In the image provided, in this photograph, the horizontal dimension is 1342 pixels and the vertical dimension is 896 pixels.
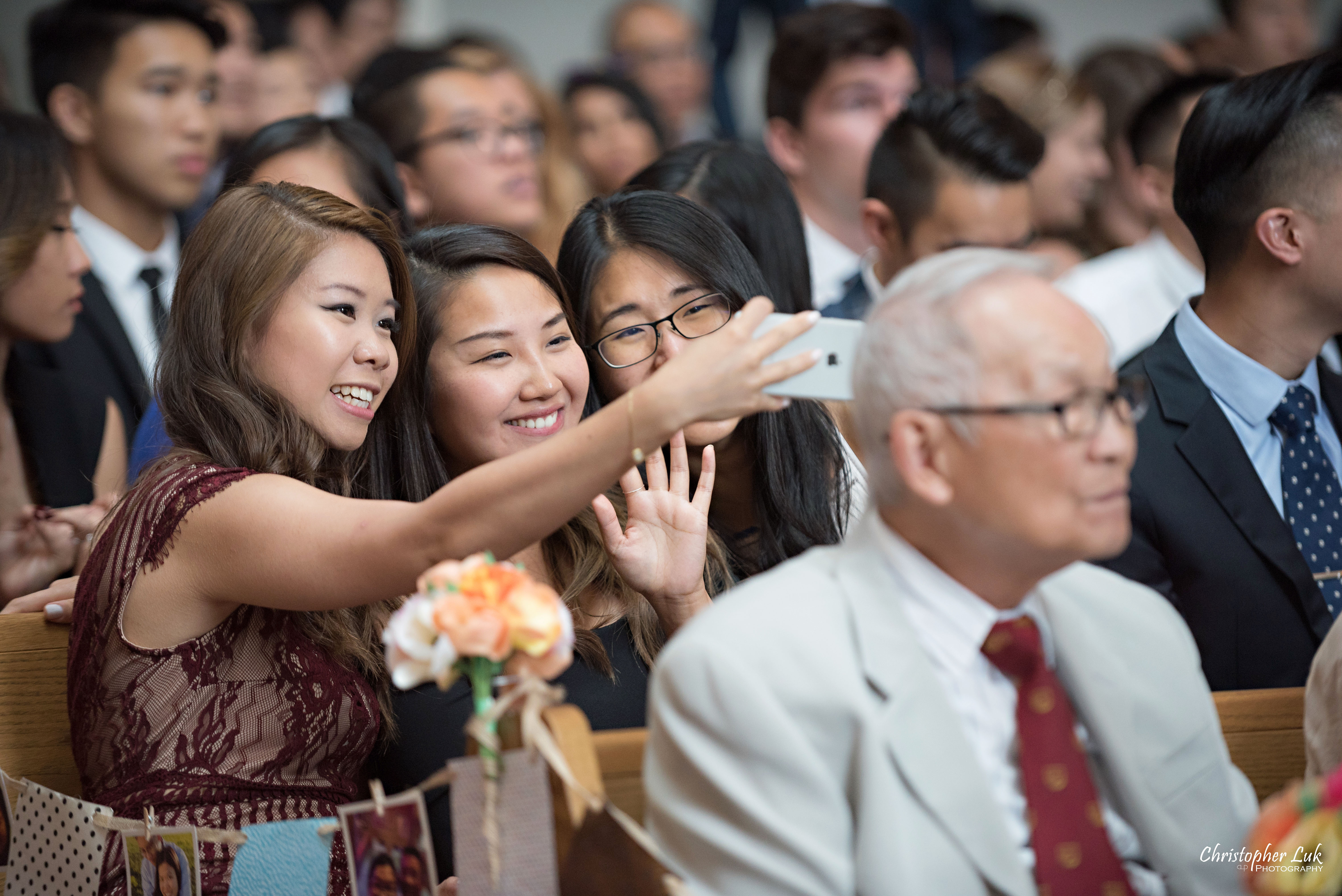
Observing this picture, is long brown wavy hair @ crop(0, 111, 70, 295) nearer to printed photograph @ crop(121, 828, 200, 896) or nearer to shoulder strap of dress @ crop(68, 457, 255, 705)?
shoulder strap of dress @ crop(68, 457, 255, 705)

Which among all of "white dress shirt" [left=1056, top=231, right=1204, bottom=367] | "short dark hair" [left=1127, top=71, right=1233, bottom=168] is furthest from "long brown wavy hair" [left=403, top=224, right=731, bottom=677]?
"short dark hair" [left=1127, top=71, right=1233, bottom=168]

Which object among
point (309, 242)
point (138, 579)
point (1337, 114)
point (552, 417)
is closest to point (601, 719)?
point (552, 417)

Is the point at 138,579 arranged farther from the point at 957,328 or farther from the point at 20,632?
the point at 957,328

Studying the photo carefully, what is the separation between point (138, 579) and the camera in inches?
76.0

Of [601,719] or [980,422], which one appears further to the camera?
[601,719]

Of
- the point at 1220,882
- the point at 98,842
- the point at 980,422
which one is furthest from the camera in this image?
the point at 98,842

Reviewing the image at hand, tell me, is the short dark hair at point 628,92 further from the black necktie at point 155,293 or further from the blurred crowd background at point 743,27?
the black necktie at point 155,293

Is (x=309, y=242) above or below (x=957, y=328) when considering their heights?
above

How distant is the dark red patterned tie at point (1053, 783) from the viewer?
60.2 inches

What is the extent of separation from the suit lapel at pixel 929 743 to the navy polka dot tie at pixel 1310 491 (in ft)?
4.18

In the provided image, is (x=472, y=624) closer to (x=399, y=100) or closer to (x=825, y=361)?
(x=825, y=361)

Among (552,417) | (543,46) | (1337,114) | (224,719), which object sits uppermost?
(543,46)

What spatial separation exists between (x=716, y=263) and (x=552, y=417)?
0.47m

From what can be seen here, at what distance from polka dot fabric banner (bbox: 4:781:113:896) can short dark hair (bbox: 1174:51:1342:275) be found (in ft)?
7.65
